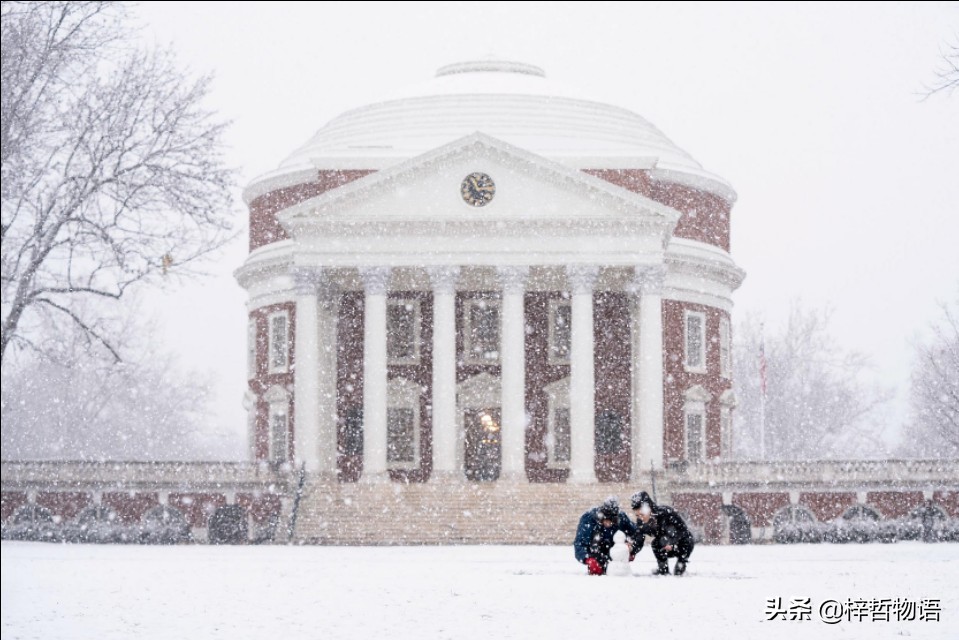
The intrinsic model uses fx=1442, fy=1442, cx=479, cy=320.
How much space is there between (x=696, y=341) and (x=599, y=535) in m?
34.5

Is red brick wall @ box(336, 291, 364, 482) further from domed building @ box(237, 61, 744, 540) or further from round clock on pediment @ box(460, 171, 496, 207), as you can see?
round clock on pediment @ box(460, 171, 496, 207)

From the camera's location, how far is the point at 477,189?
4762cm

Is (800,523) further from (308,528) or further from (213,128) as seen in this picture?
(213,128)

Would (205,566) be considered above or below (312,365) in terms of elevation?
below

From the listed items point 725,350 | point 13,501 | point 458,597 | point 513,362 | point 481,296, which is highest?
point 481,296

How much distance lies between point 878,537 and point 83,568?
70.3 feet

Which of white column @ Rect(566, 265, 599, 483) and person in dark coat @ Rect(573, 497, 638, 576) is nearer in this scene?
person in dark coat @ Rect(573, 497, 638, 576)

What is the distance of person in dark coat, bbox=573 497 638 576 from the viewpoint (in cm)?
2272

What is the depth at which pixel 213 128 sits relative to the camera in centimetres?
2827

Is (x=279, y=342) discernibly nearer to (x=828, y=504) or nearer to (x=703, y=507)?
(x=703, y=507)

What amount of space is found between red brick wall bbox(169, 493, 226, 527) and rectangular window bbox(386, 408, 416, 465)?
8903 mm

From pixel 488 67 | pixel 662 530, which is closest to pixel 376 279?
pixel 488 67

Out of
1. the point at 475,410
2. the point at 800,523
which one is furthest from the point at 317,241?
the point at 800,523

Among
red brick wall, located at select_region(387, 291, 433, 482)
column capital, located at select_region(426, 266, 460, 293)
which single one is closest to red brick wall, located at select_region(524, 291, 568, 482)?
red brick wall, located at select_region(387, 291, 433, 482)
